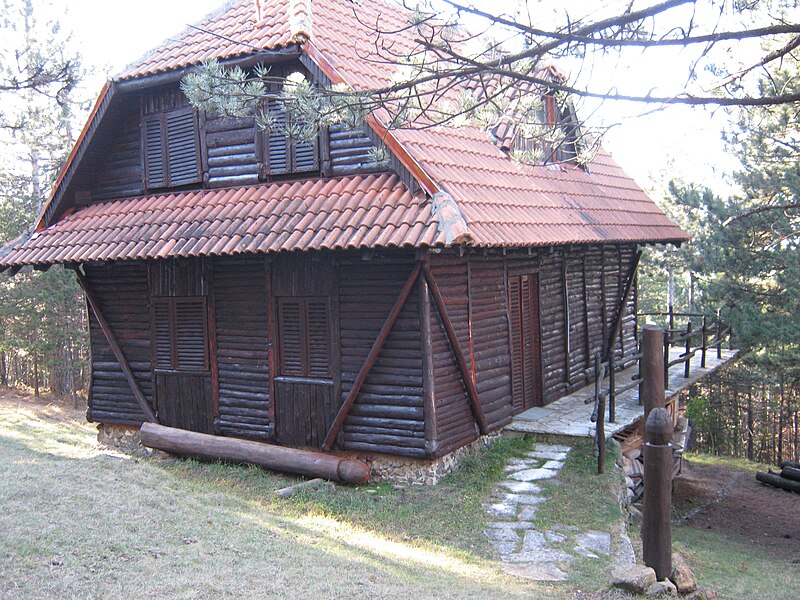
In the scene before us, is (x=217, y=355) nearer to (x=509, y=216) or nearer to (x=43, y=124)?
A: (x=509, y=216)

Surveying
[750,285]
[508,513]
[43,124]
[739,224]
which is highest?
[43,124]

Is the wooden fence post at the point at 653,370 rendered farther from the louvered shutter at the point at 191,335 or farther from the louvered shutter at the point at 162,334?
the louvered shutter at the point at 162,334

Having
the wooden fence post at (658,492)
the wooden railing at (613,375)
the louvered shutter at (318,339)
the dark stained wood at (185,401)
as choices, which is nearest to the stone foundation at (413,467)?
the louvered shutter at (318,339)

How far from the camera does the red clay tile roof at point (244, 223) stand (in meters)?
8.77

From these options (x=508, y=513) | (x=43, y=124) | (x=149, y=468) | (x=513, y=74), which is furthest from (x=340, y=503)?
(x=43, y=124)

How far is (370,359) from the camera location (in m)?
9.55

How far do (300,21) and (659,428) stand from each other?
22.6 ft

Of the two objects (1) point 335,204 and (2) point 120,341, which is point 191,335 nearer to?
(2) point 120,341

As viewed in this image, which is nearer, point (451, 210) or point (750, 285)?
point (451, 210)

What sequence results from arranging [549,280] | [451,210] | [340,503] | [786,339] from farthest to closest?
1. [786,339]
2. [549,280]
3. [340,503]
4. [451,210]

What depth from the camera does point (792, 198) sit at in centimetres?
1762

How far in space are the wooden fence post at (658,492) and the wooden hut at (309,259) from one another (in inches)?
113

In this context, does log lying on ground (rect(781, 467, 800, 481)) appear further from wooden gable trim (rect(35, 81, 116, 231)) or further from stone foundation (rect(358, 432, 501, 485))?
wooden gable trim (rect(35, 81, 116, 231))

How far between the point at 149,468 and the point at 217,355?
1.90 m
